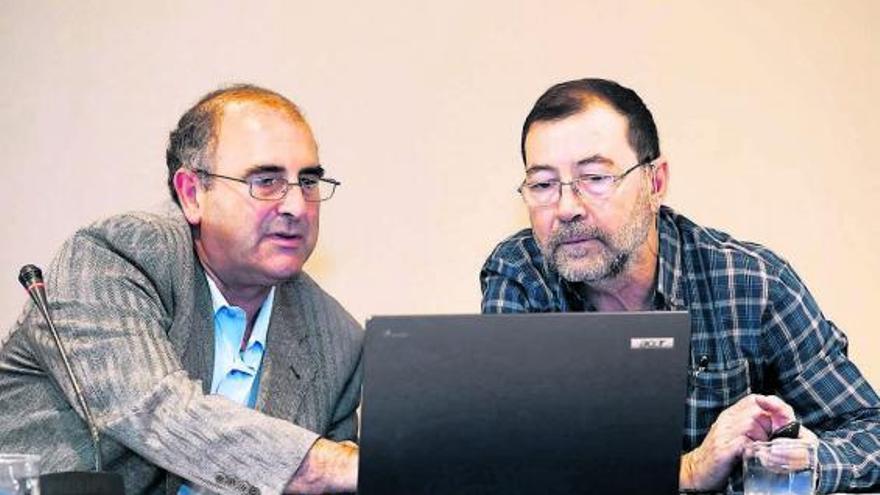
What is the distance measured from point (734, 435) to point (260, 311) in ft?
3.64

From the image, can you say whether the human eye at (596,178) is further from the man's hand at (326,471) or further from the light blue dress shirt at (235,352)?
the man's hand at (326,471)

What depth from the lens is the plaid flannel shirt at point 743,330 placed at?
2559 mm

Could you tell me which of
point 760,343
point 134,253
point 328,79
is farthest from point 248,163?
point 760,343

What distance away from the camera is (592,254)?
260 cm

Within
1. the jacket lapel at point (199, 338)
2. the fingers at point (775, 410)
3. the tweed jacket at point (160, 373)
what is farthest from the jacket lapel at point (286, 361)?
the fingers at point (775, 410)

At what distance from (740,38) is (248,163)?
140 cm

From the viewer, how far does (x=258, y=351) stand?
2676 mm

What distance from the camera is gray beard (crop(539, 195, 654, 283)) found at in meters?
2.60

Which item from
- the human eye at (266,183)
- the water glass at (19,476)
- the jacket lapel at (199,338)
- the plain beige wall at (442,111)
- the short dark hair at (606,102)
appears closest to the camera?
the water glass at (19,476)

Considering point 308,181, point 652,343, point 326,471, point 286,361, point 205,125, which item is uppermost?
point 205,125

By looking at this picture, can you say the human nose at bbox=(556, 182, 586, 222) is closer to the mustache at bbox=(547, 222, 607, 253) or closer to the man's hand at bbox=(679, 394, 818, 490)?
the mustache at bbox=(547, 222, 607, 253)

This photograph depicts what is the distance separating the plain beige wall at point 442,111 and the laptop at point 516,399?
1.48 m

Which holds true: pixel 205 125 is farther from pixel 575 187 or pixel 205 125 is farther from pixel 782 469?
pixel 782 469

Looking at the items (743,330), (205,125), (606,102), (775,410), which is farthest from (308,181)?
(775,410)
